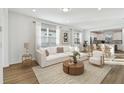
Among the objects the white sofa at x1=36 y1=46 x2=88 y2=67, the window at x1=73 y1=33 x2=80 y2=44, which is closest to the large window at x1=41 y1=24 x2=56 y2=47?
the white sofa at x1=36 y1=46 x2=88 y2=67

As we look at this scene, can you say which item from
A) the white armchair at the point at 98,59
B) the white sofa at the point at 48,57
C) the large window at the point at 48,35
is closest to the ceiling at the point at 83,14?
the large window at the point at 48,35

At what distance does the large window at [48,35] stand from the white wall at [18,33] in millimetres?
738

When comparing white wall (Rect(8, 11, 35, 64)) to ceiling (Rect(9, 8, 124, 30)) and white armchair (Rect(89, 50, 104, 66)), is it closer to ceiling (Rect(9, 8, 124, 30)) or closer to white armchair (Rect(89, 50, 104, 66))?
ceiling (Rect(9, 8, 124, 30))

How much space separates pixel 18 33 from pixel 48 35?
1841mm

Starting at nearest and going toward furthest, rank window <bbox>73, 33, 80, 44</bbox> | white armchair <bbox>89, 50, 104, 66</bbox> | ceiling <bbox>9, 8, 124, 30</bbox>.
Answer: ceiling <bbox>9, 8, 124, 30</bbox>
white armchair <bbox>89, 50, 104, 66</bbox>
window <bbox>73, 33, 80, 44</bbox>

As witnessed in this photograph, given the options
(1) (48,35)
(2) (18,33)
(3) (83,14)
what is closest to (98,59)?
(3) (83,14)

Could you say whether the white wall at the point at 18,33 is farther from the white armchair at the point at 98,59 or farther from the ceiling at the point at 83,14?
the white armchair at the point at 98,59

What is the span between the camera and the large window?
5.39 meters

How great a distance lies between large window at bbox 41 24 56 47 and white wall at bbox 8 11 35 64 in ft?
2.42

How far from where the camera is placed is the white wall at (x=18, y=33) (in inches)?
158

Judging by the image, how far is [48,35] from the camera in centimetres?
572

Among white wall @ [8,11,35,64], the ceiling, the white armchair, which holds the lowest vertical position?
the white armchair
